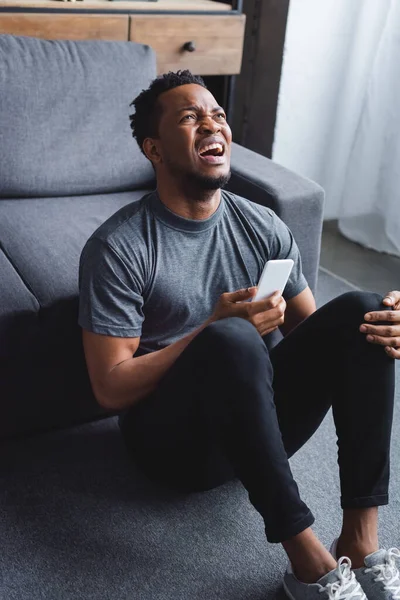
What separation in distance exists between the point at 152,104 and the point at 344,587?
97cm

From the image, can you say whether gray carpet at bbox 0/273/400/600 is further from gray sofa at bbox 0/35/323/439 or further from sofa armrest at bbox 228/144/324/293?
sofa armrest at bbox 228/144/324/293

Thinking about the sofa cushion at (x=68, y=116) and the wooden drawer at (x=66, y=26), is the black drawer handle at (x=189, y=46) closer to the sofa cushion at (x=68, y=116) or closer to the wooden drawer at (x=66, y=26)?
the wooden drawer at (x=66, y=26)

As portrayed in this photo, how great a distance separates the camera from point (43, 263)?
180 cm

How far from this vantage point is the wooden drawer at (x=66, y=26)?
2389 millimetres

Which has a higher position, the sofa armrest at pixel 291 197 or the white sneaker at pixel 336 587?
the sofa armrest at pixel 291 197

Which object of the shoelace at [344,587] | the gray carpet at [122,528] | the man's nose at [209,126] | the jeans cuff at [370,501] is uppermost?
the man's nose at [209,126]

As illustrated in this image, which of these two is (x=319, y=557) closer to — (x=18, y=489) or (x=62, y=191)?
(x=18, y=489)

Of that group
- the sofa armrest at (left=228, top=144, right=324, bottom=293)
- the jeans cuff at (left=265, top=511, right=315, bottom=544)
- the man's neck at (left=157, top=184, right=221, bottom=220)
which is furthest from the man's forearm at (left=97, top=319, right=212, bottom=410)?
the sofa armrest at (left=228, top=144, right=324, bottom=293)

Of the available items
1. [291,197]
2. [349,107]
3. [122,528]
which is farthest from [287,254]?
[349,107]

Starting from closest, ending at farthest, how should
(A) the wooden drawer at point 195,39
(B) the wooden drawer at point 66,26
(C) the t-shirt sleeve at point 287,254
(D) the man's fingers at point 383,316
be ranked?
(D) the man's fingers at point 383,316
(C) the t-shirt sleeve at point 287,254
(B) the wooden drawer at point 66,26
(A) the wooden drawer at point 195,39

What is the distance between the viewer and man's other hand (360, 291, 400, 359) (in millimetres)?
1333

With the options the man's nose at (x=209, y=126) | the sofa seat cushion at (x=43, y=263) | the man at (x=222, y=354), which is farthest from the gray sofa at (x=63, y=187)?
the man's nose at (x=209, y=126)

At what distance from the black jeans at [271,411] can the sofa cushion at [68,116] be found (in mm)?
883

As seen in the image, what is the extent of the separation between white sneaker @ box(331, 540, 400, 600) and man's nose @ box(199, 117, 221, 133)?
32.6 inches
